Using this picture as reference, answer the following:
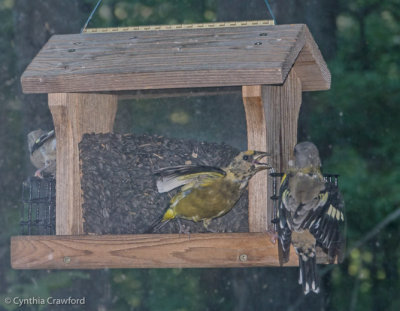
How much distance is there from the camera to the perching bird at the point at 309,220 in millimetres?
4234

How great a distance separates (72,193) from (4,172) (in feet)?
13.9

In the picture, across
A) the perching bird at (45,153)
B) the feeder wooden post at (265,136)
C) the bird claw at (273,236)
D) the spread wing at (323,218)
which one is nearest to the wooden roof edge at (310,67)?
the feeder wooden post at (265,136)

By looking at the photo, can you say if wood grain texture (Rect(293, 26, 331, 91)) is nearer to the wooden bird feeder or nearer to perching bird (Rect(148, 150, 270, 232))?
Result: the wooden bird feeder

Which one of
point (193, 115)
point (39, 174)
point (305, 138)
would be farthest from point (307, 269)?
point (305, 138)

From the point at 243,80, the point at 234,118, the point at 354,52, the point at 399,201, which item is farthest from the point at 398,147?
the point at 243,80

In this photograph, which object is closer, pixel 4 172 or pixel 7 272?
pixel 7 272

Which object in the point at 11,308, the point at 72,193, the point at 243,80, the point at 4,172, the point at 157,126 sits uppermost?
the point at 243,80

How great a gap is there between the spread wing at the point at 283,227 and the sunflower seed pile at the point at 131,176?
468mm

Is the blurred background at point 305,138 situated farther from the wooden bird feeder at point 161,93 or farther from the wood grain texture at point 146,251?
the wood grain texture at point 146,251

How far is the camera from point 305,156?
4.58m

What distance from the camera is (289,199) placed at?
4.31 meters

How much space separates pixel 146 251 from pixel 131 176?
70cm

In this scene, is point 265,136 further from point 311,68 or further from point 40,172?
point 40,172

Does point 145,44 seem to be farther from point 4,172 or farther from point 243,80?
point 4,172
